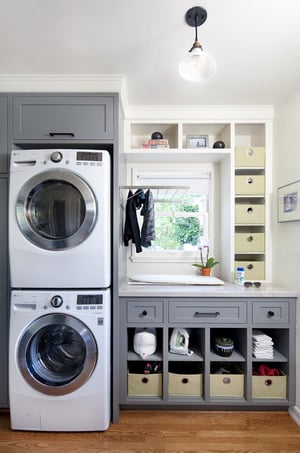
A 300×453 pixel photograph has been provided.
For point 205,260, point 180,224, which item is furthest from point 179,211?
point 205,260

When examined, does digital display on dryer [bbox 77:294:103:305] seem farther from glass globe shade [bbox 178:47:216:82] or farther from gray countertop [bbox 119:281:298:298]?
glass globe shade [bbox 178:47:216:82]

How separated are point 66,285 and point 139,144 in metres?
1.62

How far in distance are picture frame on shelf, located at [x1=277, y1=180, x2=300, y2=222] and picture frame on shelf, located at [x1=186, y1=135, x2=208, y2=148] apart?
81 cm

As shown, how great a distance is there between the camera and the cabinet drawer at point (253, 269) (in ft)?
7.75

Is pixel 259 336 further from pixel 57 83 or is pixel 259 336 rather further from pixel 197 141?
pixel 57 83

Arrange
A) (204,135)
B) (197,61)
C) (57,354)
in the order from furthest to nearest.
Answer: (204,135) → (57,354) → (197,61)

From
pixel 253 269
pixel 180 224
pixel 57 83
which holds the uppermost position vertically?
pixel 57 83

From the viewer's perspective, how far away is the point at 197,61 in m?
1.26

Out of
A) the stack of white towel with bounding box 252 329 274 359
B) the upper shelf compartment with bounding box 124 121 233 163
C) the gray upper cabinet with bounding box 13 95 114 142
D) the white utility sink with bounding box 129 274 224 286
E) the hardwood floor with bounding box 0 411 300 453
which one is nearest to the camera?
the hardwood floor with bounding box 0 411 300 453

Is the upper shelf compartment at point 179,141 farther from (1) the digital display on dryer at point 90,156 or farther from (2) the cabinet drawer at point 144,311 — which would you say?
(2) the cabinet drawer at point 144,311

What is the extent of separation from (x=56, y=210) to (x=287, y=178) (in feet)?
6.17

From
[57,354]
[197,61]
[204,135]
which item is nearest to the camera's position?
[197,61]

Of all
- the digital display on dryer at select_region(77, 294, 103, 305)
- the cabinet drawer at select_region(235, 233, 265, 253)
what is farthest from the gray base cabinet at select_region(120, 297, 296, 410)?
the cabinet drawer at select_region(235, 233, 265, 253)

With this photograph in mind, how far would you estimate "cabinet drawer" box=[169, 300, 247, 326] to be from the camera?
1.89 m
